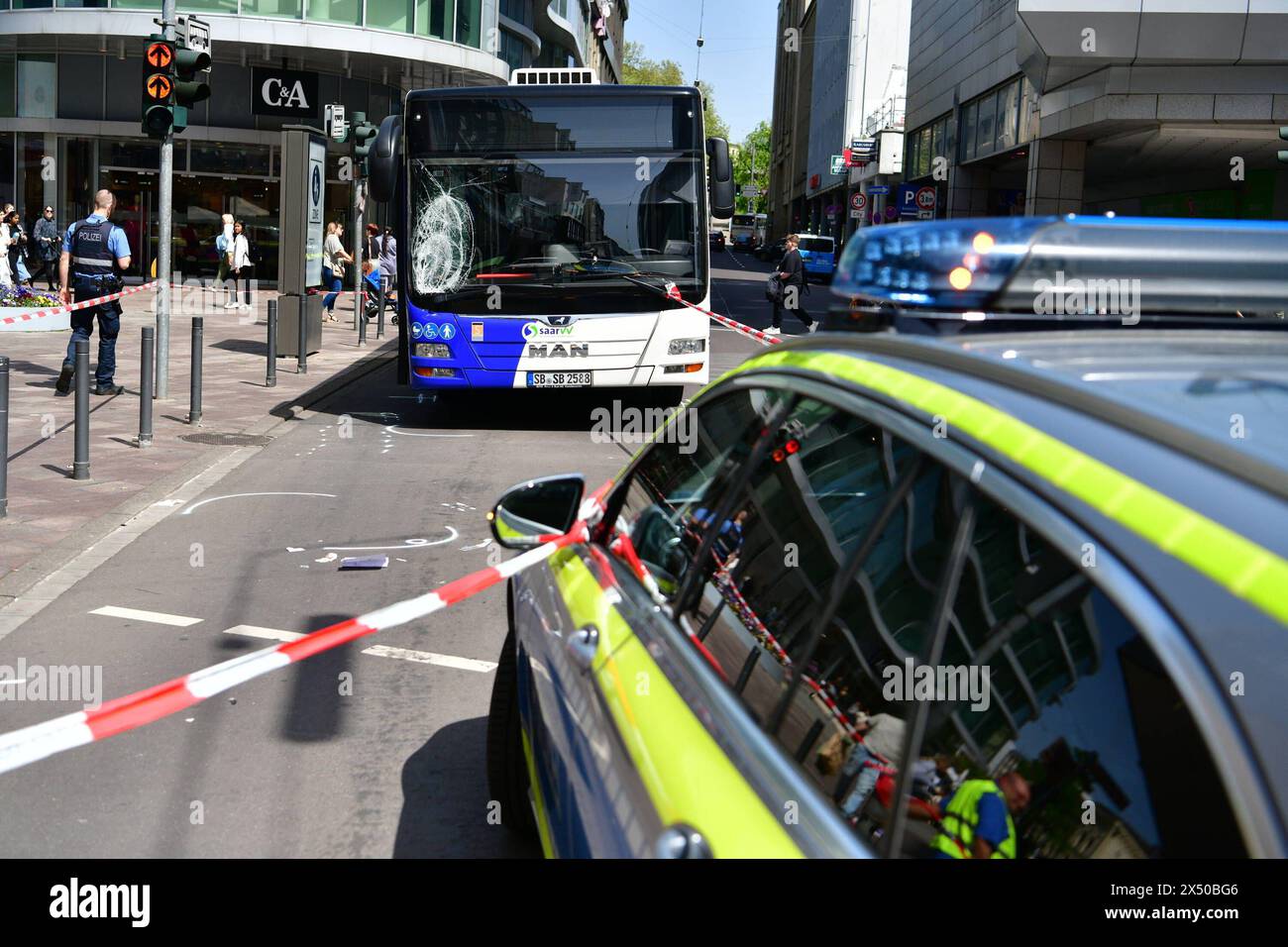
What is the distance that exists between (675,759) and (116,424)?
11515mm

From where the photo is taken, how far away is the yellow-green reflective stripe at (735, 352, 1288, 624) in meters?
1.23

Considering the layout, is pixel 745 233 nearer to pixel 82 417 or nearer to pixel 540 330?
pixel 540 330

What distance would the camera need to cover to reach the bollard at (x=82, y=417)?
9672mm

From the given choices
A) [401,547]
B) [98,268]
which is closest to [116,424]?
[98,268]

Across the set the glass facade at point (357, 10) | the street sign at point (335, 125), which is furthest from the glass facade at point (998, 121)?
the street sign at point (335, 125)

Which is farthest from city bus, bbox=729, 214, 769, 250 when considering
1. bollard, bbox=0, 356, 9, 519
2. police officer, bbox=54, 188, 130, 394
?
bollard, bbox=0, 356, 9, 519

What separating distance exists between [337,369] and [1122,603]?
1801cm

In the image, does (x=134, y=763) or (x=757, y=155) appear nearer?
(x=134, y=763)

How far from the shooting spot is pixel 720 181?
1448 cm

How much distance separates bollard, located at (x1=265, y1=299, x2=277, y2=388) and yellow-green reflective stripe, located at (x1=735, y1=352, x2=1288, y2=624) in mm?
14801

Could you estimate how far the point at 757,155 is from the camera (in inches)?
6722

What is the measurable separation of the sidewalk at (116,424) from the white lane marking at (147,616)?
0.58m
